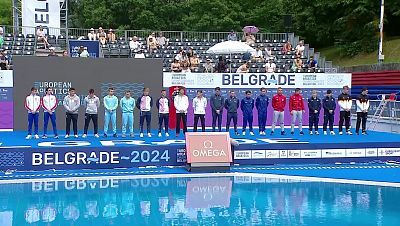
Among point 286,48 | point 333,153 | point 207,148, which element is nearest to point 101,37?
point 286,48

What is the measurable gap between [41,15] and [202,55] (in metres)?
8.45

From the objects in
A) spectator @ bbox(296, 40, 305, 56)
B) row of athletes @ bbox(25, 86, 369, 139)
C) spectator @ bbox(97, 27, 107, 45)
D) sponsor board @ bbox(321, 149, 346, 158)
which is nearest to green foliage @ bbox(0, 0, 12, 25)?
spectator @ bbox(97, 27, 107, 45)

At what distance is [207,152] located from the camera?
13.2 metres

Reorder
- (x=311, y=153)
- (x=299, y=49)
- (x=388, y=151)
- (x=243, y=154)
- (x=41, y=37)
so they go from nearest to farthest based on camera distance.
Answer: (x=243, y=154) < (x=311, y=153) < (x=388, y=151) < (x=41, y=37) < (x=299, y=49)

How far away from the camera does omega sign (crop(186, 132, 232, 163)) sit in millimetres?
13133

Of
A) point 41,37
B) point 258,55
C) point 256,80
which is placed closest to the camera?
point 256,80

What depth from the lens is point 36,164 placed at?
12648 millimetres

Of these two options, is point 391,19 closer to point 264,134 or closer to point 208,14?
point 208,14

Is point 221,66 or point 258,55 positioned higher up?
point 258,55

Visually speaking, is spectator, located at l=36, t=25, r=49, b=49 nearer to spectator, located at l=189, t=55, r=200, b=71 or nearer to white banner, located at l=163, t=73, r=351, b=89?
spectator, located at l=189, t=55, r=200, b=71

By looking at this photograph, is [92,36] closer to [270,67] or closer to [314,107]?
[270,67]

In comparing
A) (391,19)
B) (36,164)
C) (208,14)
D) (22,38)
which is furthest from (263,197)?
(208,14)

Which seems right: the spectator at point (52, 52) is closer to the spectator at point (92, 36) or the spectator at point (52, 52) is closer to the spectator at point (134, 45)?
the spectator at point (92, 36)

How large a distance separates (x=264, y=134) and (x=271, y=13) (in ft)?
91.1
